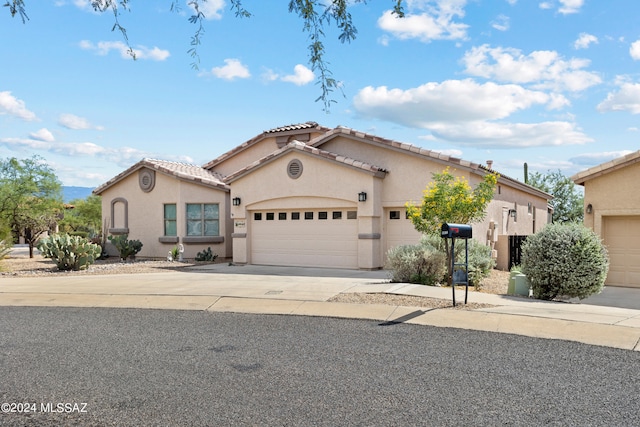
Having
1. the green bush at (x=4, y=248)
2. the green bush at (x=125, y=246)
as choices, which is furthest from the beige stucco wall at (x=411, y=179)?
the green bush at (x=4, y=248)

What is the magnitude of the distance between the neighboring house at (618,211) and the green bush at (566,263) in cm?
327

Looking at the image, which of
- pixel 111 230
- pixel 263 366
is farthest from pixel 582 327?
pixel 111 230

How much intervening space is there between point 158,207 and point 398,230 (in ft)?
37.7

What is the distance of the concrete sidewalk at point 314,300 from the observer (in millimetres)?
8883

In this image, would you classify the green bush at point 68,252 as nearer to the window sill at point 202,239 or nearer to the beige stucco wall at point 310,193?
the window sill at point 202,239

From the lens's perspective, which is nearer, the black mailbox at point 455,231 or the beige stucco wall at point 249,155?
the black mailbox at point 455,231

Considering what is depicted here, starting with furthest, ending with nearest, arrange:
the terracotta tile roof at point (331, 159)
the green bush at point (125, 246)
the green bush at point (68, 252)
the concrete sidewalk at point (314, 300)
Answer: the green bush at point (125, 246) < the green bush at point (68, 252) < the terracotta tile roof at point (331, 159) < the concrete sidewalk at point (314, 300)

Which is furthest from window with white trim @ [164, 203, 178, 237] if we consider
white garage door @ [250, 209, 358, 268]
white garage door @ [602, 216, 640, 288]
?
white garage door @ [602, 216, 640, 288]

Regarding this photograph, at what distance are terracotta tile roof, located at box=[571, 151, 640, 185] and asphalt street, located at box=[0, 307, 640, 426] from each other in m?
9.51

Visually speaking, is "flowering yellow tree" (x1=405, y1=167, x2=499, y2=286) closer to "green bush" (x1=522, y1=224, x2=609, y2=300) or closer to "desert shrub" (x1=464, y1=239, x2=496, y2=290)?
"desert shrub" (x1=464, y1=239, x2=496, y2=290)

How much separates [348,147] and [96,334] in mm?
13108

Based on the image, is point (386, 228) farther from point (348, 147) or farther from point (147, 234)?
point (147, 234)

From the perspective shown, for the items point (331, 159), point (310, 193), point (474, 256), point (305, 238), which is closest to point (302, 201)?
point (310, 193)

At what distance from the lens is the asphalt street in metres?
5.18
